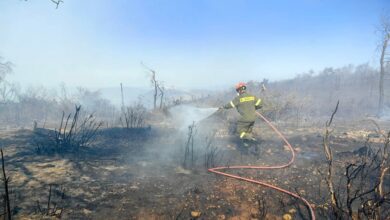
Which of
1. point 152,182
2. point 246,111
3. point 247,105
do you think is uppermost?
point 247,105

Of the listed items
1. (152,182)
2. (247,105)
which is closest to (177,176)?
(152,182)

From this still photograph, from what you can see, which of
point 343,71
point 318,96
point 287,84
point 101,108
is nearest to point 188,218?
point 101,108

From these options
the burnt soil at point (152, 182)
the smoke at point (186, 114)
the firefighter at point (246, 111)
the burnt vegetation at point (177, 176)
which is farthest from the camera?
the smoke at point (186, 114)

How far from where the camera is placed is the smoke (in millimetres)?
12481

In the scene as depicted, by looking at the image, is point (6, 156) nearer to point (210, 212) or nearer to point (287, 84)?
point (210, 212)

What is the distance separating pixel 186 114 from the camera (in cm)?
1402

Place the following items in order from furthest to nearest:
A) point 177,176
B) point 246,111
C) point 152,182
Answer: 1. point 246,111
2. point 177,176
3. point 152,182

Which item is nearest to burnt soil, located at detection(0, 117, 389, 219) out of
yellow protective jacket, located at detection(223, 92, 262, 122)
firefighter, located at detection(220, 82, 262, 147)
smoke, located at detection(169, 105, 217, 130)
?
firefighter, located at detection(220, 82, 262, 147)

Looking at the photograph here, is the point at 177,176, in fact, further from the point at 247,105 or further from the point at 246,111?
the point at 247,105

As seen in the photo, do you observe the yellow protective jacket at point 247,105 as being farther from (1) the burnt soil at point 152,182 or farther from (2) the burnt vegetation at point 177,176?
(1) the burnt soil at point 152,182

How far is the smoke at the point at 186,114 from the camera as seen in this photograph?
40.9 feet

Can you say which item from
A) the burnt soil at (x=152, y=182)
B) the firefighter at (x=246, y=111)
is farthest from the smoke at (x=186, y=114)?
the firefighter at (x=246, y=111)

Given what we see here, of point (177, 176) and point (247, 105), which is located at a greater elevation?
point (247, 105)

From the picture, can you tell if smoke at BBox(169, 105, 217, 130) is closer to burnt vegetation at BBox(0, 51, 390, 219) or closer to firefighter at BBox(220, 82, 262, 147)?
burnt vegetation at BBox(0, 51, 390, 219)
